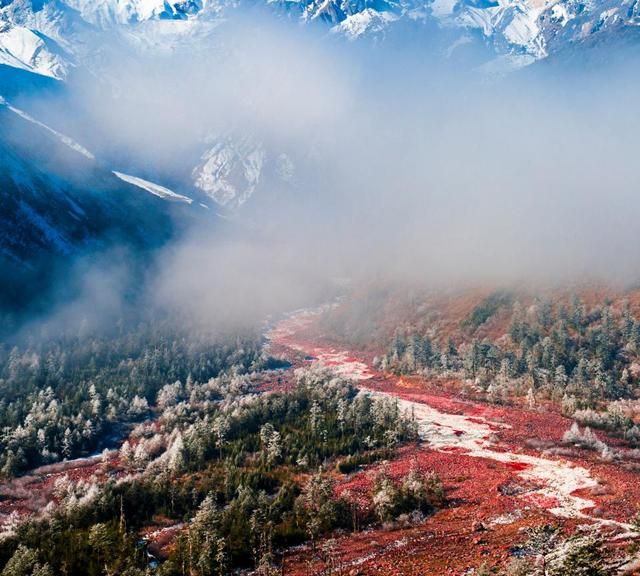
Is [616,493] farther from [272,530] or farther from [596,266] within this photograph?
[596,266]

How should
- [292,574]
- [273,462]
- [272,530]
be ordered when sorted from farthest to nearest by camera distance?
[273,462], [272,530], [292,574]

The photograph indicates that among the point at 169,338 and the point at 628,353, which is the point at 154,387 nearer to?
the point at 169,338

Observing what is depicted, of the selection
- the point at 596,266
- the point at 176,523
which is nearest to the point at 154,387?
the point at 176,523

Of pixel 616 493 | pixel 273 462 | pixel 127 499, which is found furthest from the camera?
pixel 273 462

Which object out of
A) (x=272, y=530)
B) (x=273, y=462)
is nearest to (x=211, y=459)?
(x=273, y=462)

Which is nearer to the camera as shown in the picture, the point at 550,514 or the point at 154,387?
the point at 550,514

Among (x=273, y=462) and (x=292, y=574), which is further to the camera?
(x=273, y=462)

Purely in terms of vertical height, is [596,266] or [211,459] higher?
[596,266]

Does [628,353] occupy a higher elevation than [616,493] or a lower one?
higher

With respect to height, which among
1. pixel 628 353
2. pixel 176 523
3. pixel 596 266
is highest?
pixel 596 266
